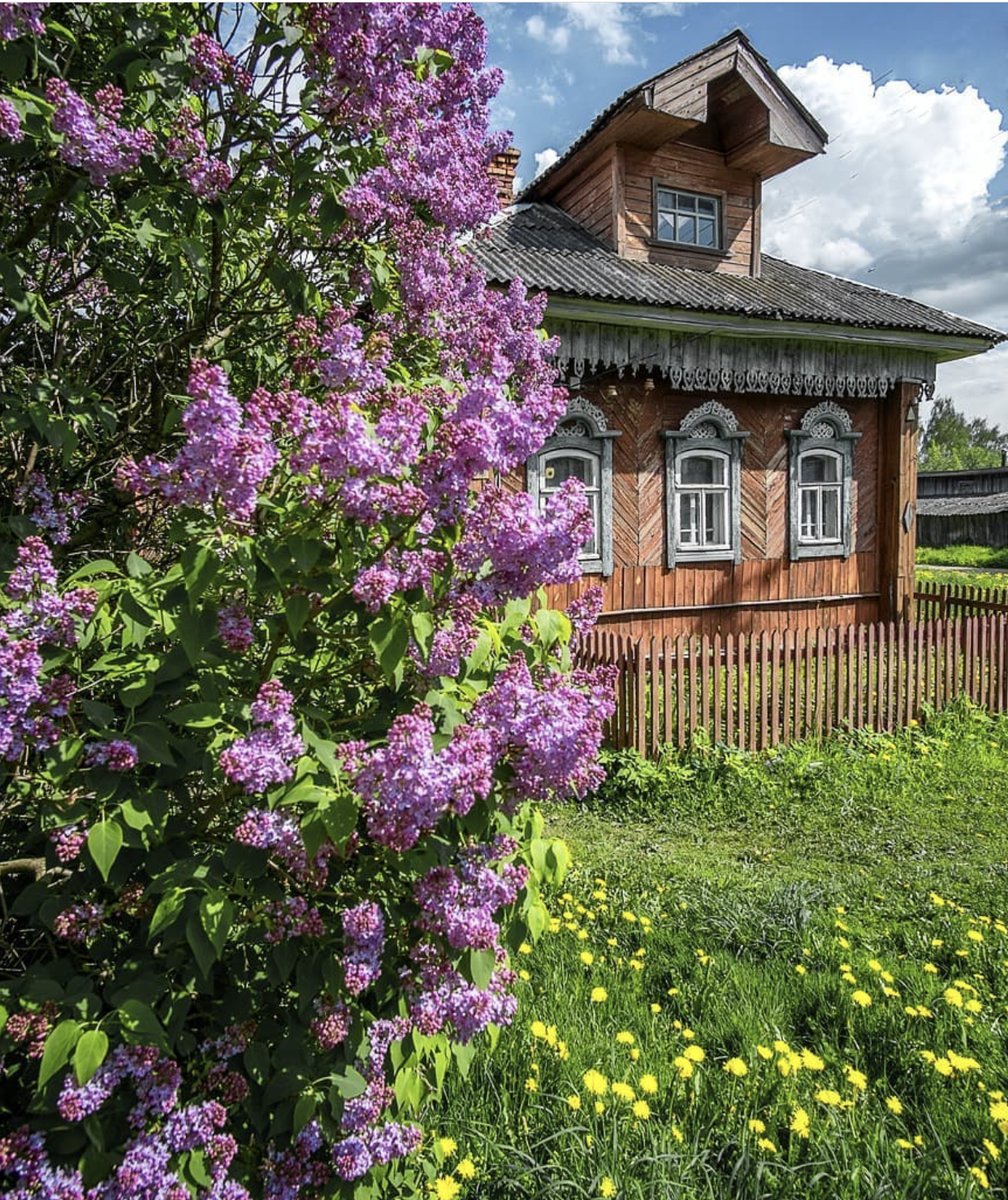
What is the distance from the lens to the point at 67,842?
1.57 m

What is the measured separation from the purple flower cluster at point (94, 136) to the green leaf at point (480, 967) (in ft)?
6.99

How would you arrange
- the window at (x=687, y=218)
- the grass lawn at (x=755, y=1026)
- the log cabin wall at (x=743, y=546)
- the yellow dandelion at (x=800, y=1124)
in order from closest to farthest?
the grass lawn at (x=755, y=1026)
the yellow dandelion at (x=800, y=1124)
the log cabin wall at (x=743, y=546)
the window at (x=687, y=218)

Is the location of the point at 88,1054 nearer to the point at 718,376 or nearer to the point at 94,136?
the point at 94,136

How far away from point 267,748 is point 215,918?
0.36 meters

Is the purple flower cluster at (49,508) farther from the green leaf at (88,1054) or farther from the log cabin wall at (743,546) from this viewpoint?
the log cabin wall at (743,546)

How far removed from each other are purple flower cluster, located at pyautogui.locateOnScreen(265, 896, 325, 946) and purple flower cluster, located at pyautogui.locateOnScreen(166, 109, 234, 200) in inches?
74.8

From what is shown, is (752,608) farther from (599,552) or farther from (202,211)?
(202,211)

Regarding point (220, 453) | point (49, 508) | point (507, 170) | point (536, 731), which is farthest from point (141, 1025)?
point (507, 170)

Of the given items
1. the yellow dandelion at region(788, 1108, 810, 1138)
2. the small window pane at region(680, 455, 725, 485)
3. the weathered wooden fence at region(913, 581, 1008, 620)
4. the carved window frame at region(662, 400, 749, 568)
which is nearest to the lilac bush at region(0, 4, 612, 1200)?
the yellow dandelion at region(788, 1108, 810, 1138)

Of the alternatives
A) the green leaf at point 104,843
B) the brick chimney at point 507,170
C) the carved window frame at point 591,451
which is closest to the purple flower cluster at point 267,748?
the green leaf at point 104,843

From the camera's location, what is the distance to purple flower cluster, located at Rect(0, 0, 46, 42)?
177 cm

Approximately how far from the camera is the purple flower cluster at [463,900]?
1.69 metres

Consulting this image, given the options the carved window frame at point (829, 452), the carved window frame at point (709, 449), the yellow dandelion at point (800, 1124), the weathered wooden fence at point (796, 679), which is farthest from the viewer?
the carved window frame at point (829, 452)

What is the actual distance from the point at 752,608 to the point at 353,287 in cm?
986
